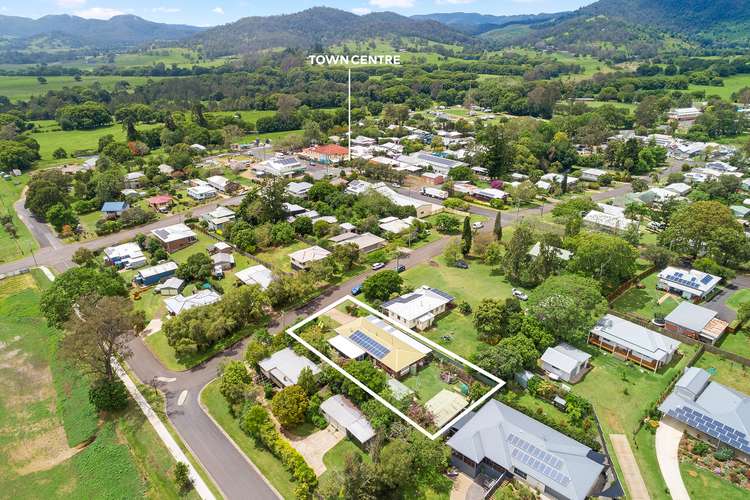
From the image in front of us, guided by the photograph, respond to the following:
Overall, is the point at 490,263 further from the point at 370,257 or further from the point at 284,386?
the point at 284,386

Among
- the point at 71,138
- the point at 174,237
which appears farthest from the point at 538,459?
the point at 71,138

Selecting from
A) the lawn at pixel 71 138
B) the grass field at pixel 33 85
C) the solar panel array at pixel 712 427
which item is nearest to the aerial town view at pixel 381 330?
the solar panel array at pixel 712 427

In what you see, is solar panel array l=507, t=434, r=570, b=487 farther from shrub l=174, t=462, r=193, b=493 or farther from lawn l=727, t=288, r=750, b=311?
lawn l=727, t=288, r=750, b=311

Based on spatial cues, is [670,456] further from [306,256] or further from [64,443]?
[64,443]

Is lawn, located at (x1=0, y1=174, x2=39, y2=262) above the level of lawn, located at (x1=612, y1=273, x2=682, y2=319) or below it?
below

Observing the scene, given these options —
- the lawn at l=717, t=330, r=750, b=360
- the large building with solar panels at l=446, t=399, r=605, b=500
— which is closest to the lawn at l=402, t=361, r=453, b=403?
the large building with solar panels at l=446, t=399, r=605, b=500

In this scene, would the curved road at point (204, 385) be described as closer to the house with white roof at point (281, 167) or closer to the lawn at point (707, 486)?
the lawn at point (707, 486)
